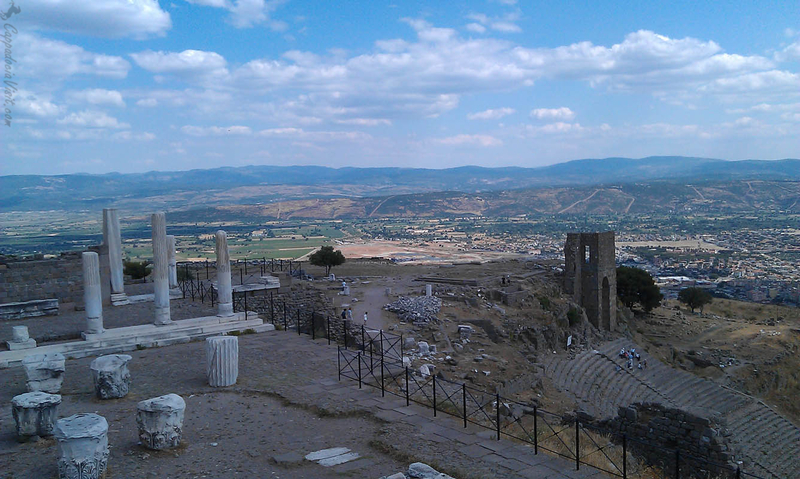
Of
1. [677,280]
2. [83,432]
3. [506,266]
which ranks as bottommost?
[677,280]

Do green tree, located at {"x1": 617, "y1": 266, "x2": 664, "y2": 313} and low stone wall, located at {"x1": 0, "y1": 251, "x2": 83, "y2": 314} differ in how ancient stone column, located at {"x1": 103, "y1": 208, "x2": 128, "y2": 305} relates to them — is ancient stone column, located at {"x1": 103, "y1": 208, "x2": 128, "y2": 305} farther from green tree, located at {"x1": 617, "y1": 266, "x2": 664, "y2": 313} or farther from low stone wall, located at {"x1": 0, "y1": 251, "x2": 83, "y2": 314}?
green tree, located at {"x1": 617, "y1": 266, "x2": 664, "y2": 313}

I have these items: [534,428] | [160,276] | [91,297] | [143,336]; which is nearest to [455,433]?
[534,428]

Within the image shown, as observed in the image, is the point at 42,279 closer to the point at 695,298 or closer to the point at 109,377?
the point at 109,377

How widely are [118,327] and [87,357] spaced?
9.67 ft

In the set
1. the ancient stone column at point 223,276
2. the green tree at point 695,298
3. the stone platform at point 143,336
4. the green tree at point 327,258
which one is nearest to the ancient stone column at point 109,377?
the stone platform at point 143,336

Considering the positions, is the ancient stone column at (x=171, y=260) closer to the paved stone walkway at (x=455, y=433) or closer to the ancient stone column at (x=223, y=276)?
the ancient stone column at (x=223, y=276)

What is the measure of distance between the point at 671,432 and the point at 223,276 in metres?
16.1

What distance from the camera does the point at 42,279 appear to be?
2383 centimetres

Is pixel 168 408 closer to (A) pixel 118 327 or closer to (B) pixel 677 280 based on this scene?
(A) pixel 118 327

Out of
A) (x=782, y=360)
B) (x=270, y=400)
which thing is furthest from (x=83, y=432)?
(x=782, y=360)

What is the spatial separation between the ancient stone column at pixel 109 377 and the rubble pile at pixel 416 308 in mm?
13507

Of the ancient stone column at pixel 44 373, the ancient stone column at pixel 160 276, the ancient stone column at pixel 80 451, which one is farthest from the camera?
the ancient stone column at pixel 160 276

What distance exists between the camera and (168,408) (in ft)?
33.3

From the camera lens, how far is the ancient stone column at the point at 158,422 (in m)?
10.2
